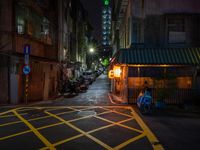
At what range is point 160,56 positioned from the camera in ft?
53.7

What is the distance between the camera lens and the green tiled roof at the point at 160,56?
1597cm

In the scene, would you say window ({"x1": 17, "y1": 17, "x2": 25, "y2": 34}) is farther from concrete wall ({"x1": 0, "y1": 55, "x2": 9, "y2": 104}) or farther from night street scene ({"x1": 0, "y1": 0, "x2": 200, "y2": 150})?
concrete wall ({"x1": 0, "y1": 55, "x2": 9, "y2": 104})

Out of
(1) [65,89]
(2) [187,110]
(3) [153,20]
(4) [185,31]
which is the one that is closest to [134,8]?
(3) [153,20]

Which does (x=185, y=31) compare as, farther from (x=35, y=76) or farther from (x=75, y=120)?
(x=35, y=76)

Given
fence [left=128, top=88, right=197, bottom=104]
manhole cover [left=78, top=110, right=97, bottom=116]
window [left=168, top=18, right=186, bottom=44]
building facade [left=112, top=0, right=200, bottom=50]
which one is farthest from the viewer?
window [left=168, top=18, right=186, bottom=44]

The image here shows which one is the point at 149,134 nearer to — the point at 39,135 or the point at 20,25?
the point at 39,135

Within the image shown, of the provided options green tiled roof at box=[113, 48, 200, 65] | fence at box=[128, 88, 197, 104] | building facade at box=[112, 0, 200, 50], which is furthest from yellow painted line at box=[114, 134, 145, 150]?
building facade at box=[112, 0, 200, 50]

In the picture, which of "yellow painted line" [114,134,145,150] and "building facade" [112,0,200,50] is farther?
"building facade" [112,0,200,50]

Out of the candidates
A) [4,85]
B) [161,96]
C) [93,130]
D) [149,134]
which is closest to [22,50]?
[4,85]

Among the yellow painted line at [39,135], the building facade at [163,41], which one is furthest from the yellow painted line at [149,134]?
the building facade at [163,41]

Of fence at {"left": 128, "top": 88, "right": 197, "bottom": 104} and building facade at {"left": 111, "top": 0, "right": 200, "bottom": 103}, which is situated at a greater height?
building facade at {"left": 111, "top": 0, "right": 200, "bottom": 103}

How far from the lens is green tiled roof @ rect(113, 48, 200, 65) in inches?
629

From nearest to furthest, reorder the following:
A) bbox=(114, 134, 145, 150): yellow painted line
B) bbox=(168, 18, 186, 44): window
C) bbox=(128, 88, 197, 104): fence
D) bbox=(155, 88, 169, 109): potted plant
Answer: bbox=(114, 134, 145, 150): yellow painted line < bbox=(155, 88, 169, 109): potted plant < bbox=(128, 88, 197, 104): fence < bbox=(168, 18, 186, 44): window

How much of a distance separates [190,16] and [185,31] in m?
1.21
